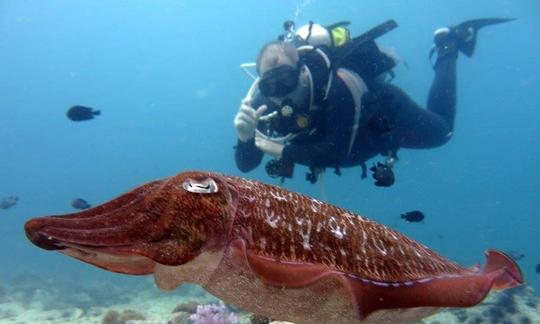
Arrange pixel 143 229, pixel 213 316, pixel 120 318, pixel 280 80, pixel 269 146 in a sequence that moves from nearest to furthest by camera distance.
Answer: pixel 143 229 < pixel 213 316 < pixel 280 80 < pixel 269 146 < pixel 120 318

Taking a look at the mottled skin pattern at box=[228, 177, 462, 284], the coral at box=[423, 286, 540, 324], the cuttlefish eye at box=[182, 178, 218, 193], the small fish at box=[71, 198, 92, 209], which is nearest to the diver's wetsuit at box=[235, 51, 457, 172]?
the small fish at box=[71, 198, 92, 209]

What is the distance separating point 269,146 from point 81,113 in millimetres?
4010

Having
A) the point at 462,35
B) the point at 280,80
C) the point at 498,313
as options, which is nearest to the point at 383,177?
the point at 280,80

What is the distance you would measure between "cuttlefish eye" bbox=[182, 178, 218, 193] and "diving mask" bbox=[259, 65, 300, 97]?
610 centimetres

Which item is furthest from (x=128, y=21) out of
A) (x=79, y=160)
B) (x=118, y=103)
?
(x=79, y=160)

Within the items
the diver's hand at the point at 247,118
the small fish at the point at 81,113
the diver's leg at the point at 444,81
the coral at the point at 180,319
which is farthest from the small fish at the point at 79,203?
the diver's leg at the point at 444,81

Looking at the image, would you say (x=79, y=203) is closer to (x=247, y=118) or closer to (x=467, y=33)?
(x=247, y=118)

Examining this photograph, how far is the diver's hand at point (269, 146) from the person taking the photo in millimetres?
8434

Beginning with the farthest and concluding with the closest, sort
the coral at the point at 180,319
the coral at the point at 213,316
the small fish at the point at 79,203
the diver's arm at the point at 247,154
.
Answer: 1. the small fish at the point at 79,203
2. the diver's arm at the point at 247,154
3. the coral at the point at 180,319
4. the coral at the point at 213,316

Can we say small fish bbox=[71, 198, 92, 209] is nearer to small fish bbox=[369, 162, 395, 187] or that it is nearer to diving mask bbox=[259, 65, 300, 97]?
diving mask bbox=[259, 65, 300, 97]

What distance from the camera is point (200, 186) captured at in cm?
191

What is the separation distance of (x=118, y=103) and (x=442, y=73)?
155 metres

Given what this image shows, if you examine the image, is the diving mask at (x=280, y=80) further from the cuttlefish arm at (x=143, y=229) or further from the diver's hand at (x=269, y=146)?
the cuttlefish arm at (x=143, y=229)

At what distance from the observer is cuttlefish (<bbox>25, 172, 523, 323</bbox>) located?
163 centimetres
